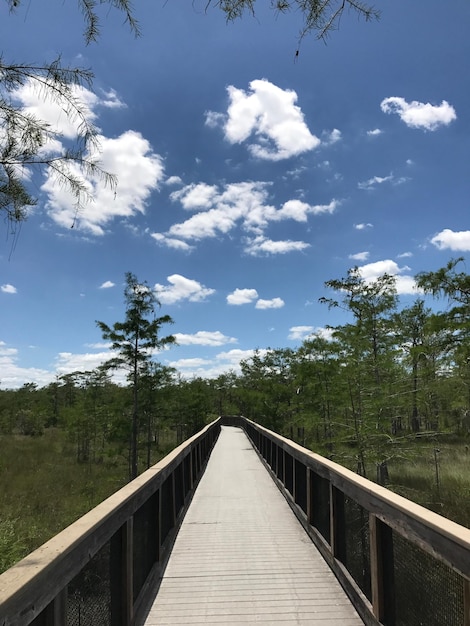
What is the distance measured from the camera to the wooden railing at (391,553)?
2029 mm

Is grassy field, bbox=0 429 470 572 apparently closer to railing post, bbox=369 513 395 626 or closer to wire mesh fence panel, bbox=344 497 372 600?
wire mesh fence panel, bbox=344 497 372 600

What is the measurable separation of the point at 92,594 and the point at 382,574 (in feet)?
5.95

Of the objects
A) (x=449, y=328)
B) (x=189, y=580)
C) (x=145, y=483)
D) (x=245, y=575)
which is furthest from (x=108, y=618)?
(x=449, y=328)

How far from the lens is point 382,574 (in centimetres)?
285

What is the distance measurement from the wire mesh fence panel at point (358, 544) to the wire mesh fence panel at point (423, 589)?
1.54 ft

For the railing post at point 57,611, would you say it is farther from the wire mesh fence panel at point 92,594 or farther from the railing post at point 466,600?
the railing post at point 466,600

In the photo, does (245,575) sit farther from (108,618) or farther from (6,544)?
(6,544)

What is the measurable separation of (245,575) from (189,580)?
516 mm

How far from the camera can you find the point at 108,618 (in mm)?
2527

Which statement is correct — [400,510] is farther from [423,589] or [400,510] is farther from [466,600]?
[466,600]

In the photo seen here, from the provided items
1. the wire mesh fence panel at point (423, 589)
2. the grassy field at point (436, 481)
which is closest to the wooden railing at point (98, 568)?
the wire mesh fence panel at point (423, 589)

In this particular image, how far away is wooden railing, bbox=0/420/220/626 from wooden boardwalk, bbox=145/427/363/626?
0.94ft

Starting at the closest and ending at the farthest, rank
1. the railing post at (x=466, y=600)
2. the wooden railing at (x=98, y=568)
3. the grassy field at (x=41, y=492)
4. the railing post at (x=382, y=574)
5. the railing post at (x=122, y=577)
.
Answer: the wooden railing at (x=98, y=568) → the railing post at (x=466, y=600) → the railing post at (x=122, y=577) → the railing post at (x=382, y=574) → the grassy field at (x=41, y=492)

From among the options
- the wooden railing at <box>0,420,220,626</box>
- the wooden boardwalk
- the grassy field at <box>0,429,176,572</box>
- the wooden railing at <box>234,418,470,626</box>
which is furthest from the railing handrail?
the grassy field at <box>0,429,176,572</box>
